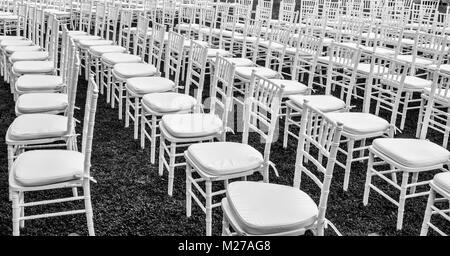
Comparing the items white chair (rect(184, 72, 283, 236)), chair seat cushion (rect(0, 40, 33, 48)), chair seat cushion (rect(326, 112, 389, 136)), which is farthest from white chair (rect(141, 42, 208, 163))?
chair seat cushion (rect(0, 40, 33, 48))

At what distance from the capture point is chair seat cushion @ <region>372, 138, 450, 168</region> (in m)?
2.84

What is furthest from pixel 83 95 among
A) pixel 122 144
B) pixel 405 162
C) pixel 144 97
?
pixel 405 162

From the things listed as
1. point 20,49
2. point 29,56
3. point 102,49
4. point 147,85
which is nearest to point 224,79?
point 147,85

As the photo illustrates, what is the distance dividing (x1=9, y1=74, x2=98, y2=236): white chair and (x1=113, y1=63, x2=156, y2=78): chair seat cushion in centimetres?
194

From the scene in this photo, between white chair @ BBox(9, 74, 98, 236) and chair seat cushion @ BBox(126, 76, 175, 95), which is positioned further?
chair seat cushion @ BBox(126, 76, 175, 95)

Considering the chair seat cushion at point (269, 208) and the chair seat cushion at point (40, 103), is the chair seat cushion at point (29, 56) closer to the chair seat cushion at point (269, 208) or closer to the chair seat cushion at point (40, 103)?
the chair seat cushion at point (40, 103)

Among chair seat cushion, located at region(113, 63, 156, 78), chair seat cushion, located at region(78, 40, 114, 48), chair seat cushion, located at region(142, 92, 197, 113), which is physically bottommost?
chair seat cushion, located at region(142, 92, 197, 113)

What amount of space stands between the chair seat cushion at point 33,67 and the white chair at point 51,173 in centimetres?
214

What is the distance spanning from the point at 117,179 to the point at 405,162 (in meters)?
2.16

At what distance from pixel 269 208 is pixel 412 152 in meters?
1.32

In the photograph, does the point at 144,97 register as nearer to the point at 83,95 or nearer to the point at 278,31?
the point at 83,95

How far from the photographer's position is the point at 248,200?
2.19 m

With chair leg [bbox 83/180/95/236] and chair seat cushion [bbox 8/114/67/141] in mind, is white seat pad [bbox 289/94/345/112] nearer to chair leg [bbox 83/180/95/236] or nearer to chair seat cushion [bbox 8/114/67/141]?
chair seat cushion [bbox 8/114/67/141]

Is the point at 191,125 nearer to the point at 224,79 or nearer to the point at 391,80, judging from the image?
the point at 224,79
